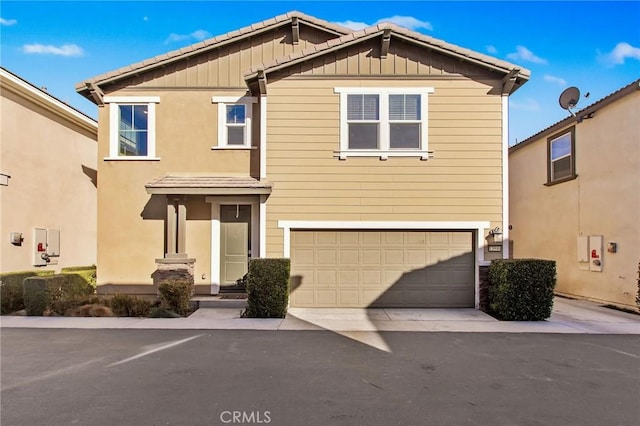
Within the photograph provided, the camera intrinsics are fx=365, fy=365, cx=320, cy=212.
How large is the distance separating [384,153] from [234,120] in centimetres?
423

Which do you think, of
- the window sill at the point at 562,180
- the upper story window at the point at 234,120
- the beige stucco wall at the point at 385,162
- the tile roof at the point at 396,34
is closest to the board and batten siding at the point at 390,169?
the beige stucco wall at the point at 385,162

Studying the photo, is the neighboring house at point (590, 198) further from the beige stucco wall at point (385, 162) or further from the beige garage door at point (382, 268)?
the beige garage door at point (382, 268)

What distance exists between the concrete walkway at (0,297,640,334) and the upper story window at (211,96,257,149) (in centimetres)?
450

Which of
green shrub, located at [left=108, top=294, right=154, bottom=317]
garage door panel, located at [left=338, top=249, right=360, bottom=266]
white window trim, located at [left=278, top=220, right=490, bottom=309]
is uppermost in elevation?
white window trim, located at [left=278, top=220, right=490, bottom=309]

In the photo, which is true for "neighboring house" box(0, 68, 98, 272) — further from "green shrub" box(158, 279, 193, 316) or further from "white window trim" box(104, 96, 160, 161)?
"green shrub" box(158, 279, 193, 316)

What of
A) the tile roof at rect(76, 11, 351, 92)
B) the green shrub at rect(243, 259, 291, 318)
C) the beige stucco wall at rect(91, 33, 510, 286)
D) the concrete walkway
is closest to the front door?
the beige stucco wall at rect(91, 33, 510, 286)

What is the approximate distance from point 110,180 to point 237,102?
4049 millimetres

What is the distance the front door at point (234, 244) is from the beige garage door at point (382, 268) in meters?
1.59

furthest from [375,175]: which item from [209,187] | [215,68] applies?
[215,68]

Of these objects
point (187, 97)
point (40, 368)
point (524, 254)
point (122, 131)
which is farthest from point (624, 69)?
point (40, 368)

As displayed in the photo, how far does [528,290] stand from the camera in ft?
25.6

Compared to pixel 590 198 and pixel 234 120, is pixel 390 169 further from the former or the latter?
pixel 590 198

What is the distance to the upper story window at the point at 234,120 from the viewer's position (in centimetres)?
1001

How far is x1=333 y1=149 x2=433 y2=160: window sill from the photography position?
9141 mm
